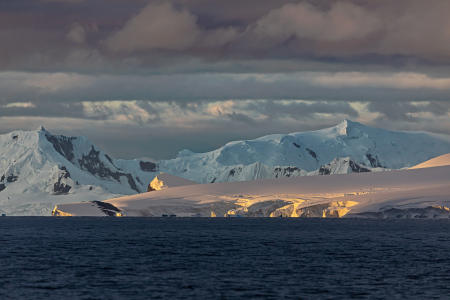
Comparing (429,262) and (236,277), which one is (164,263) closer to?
(236,277)

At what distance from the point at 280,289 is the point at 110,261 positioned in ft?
123

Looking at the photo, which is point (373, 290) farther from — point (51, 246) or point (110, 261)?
point (51, 246)

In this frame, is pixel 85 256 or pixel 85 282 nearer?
pixel 85 282

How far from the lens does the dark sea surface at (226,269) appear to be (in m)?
91.3

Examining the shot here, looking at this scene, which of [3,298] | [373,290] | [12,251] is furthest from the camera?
[12,251]

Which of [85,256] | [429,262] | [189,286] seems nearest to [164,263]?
[85,256]

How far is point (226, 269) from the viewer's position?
11362 centimetres

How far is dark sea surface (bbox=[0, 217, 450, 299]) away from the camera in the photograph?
3595 inches

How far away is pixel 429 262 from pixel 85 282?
4843 cm

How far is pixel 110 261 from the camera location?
124750mm

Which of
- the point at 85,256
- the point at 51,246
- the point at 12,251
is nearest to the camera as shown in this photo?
the point at 85,256

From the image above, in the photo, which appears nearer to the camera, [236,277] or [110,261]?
[236,277]

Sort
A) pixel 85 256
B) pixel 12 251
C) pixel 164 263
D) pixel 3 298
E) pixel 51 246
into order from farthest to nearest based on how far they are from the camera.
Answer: pixel 51 246 → pixel 12 251 → pixel 85 256 → pixel 164 263 → pixel 3 298

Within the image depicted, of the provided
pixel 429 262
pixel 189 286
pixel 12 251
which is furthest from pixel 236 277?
pixel 12 251
